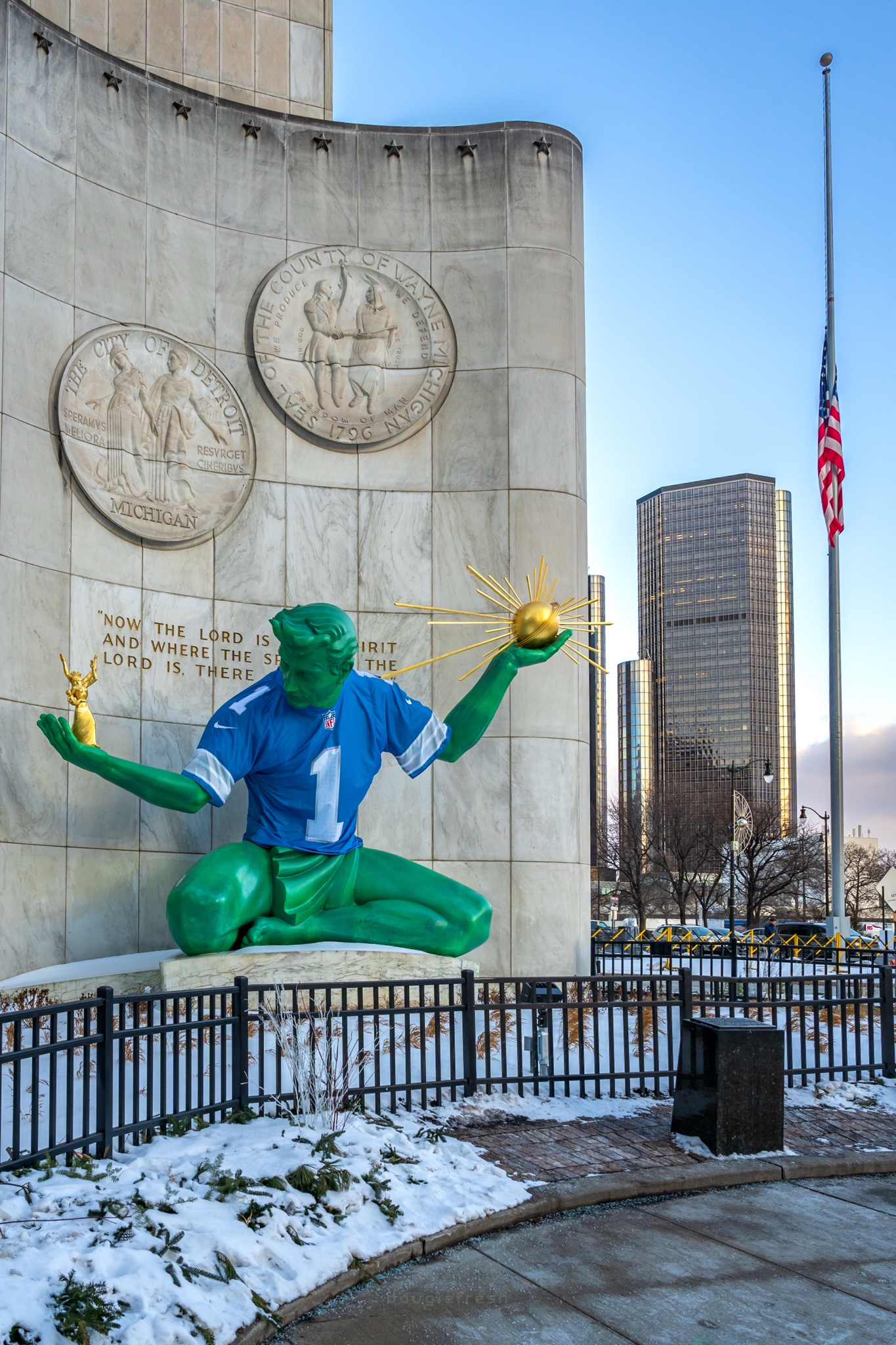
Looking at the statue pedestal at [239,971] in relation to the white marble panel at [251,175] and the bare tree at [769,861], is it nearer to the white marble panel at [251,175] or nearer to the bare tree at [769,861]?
the white marble panel at [251,175]

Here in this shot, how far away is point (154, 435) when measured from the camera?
14320mm

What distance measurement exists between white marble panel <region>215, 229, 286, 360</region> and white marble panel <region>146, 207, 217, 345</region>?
0.33 ft

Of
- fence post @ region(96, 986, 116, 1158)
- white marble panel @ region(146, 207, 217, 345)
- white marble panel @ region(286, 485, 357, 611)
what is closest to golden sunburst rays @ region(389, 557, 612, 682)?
white marble panel @ region(286, 485, 357, 611)

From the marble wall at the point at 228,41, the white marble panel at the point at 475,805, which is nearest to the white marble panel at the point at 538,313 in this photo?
the marble wall at the point at 228,41

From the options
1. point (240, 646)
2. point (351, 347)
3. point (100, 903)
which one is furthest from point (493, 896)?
point (351, 347)

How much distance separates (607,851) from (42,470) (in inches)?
2146

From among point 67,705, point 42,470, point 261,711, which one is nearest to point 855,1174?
point 261,711

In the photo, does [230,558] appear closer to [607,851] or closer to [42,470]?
[42,470]

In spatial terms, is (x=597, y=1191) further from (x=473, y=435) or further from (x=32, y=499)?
(x=473, y=435)

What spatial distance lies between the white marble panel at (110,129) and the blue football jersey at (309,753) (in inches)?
254

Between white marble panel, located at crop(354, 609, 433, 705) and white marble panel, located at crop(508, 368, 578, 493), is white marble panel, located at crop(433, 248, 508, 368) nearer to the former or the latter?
white marble panel, located at crop(508, 368, 578, 493)

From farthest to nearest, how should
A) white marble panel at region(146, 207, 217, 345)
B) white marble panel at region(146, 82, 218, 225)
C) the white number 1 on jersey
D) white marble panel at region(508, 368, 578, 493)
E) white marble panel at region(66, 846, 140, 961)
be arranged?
white marble panel at region(508, 368, 578, 493) < white marble panel at region(146, 82, 218, 225) < white marble panel at region(146, 207, 217, 345) < white marble panel at region(66, 846, 140, 961) < the white number 1 on jersey

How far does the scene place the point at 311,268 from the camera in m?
15.5

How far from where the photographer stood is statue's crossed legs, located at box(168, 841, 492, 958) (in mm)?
11664
